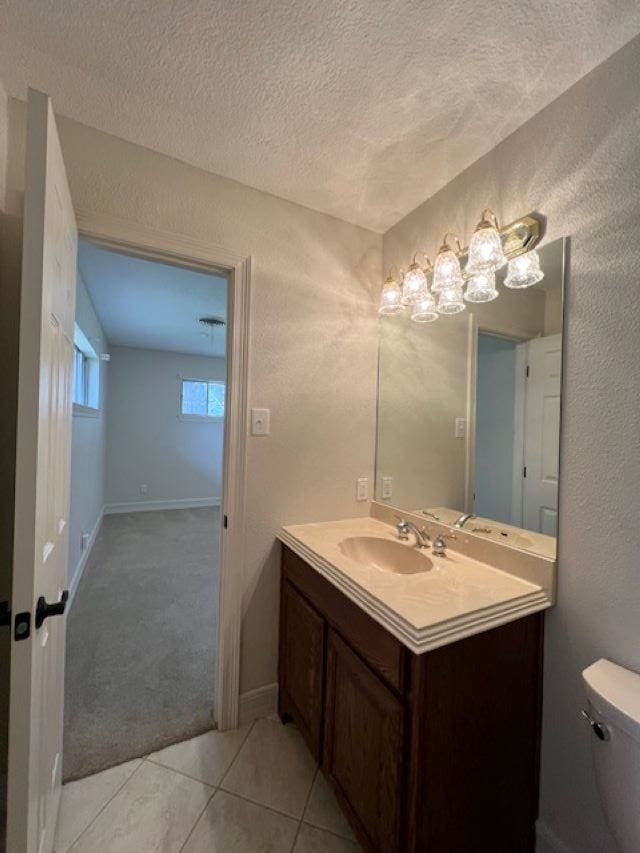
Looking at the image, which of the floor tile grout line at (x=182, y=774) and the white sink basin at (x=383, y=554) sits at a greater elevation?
the white sink basin at (x=383, y=554)

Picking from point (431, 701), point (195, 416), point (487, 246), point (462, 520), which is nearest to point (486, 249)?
point (487, 246)

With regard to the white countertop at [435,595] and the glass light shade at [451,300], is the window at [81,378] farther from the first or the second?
the glass light shade at [451,300]

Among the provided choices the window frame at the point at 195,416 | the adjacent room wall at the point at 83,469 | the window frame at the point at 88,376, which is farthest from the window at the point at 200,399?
the window frame at the point at 88,376

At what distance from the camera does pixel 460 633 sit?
91 centimetres

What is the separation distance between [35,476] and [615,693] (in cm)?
144

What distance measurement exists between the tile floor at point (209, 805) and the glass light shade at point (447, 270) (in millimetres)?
2018

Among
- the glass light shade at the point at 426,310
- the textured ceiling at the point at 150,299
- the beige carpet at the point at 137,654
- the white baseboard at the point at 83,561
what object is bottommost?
the beige carpet at the point at 137,654

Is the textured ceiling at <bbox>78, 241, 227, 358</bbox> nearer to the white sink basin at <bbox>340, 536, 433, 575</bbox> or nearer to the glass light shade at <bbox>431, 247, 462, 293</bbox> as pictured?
the glass light shade at <bbox>431, 247, 462, 293</bbox>

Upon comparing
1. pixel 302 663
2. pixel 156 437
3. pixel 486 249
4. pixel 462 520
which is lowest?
pixel 302 663

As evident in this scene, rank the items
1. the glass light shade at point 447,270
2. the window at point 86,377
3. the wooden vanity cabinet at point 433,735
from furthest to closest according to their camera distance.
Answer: the window at point 86,377, the glass light shade at point 447,270, the wooden vanity cabinet at point 433,735

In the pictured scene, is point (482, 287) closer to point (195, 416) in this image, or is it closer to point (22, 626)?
point (22, 626)

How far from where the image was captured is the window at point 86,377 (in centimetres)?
303

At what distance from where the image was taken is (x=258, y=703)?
162 cm

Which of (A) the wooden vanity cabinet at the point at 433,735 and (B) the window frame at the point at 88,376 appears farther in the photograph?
(B) the window frame at the point at 88,376
